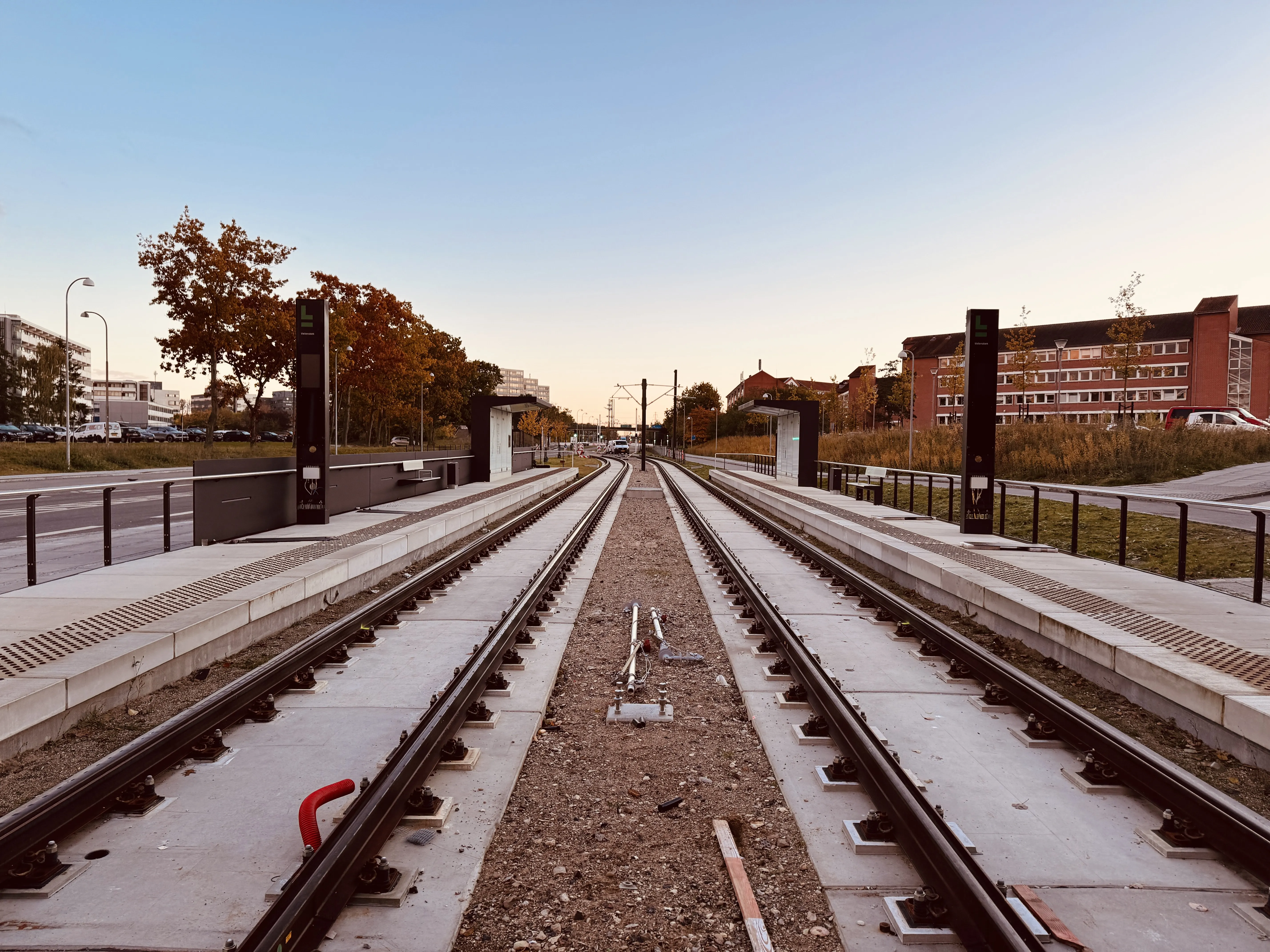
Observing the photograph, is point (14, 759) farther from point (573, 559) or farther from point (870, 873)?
point (573, 559)

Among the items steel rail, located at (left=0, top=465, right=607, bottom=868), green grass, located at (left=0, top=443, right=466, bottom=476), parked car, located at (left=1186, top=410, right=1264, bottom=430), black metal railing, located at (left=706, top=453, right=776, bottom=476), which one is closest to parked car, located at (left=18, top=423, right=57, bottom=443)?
green grass, located at (left=0, top=443, right=466, bottom=476)

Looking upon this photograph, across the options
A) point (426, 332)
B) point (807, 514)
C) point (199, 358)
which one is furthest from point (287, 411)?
point (807, 514)

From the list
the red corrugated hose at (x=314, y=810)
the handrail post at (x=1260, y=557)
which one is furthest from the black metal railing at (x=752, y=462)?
the red corrugated hose at (x=314, y=810)

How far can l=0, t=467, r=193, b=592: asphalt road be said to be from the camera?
33.5 feet

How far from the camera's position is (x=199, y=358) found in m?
37.2

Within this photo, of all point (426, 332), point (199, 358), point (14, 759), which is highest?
point (426, 332)

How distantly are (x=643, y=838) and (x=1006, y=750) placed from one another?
2.44 meters

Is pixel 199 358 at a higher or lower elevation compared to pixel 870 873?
higher

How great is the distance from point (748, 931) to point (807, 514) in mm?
14601

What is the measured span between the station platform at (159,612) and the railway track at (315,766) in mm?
670

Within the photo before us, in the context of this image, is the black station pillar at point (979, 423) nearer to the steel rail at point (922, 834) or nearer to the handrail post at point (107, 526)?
the steel rail at point (922, 834)

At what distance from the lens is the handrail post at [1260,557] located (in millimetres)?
7191

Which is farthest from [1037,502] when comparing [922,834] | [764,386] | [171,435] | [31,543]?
[764,386]

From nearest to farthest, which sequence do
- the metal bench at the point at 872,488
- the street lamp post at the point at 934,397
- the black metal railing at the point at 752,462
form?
the metal bench at the point at 872,488 < the black metal railing at the point at 752,462 < the street lamp post at the point at 934,397
